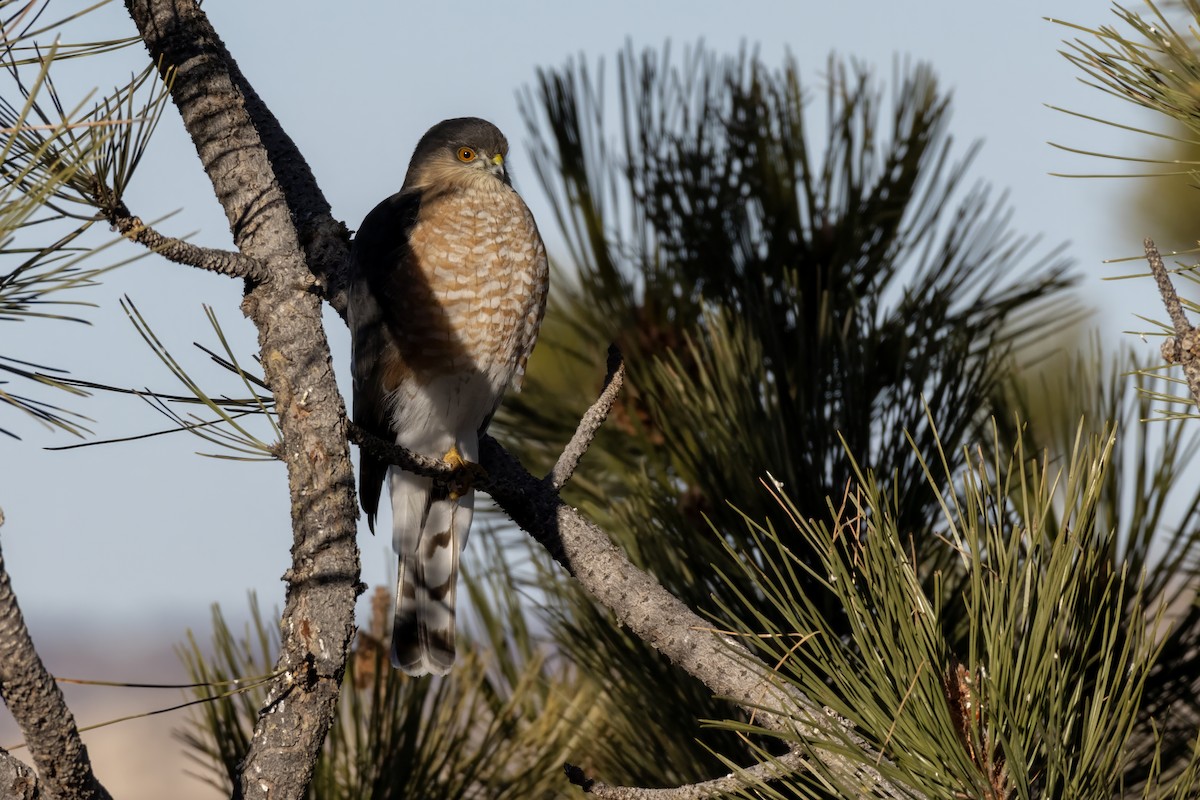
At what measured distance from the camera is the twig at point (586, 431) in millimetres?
2309

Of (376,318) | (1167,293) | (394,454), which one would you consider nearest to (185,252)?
(394,454)

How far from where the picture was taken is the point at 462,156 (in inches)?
154

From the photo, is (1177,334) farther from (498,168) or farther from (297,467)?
(498,168)

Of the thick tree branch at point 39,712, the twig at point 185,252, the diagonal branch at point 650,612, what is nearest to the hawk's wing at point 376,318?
the diagonal branch at point 650,612

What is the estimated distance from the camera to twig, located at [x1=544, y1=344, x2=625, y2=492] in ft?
7.57

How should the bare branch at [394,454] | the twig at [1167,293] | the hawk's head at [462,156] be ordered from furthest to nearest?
the hawk's head at [462,156]
the bare branch at [394,454]
the twig at [1167,293]

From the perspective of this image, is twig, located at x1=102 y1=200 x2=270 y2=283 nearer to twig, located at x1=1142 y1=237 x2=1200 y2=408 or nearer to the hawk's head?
twig, located at x1=1142 y1=237 x2=1200 y2=408

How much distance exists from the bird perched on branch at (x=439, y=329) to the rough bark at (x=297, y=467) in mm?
1308

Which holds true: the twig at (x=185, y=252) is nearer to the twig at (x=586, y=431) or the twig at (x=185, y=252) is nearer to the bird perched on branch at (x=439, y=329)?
the twig at (x=586, y=431)

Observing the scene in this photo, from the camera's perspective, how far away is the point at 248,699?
2.90 m

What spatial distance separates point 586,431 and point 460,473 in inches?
17.6

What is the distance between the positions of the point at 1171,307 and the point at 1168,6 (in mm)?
788

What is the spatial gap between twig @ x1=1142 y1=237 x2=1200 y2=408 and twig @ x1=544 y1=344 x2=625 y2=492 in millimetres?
1104

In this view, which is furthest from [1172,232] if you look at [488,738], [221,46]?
[221,46]
